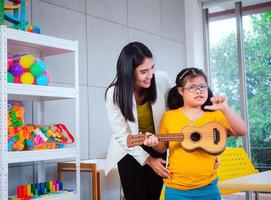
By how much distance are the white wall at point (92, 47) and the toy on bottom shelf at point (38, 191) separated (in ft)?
1.28

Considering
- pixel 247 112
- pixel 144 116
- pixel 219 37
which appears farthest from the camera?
pixel 219 37

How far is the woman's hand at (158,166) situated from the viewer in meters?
1.65

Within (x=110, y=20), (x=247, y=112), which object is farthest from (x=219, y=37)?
(x=110, y=20)

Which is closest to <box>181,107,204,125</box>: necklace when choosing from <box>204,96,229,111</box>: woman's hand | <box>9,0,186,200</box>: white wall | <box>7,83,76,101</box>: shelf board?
<box>204,96,229,111</box>: woman's hand

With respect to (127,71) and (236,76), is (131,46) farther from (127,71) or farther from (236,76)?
(236,76)

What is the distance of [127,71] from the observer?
1752 millimetres

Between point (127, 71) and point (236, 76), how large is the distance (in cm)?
344

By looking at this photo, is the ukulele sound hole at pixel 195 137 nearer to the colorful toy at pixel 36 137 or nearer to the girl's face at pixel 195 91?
the girl's face at pixel 195 91

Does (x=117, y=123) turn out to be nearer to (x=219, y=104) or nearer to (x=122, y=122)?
(x=122, y=122)

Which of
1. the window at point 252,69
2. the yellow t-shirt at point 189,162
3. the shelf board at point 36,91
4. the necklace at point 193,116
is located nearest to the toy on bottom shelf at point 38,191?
the shelf board at point 36,91

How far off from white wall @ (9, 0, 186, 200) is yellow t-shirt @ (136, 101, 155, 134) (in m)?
1.24

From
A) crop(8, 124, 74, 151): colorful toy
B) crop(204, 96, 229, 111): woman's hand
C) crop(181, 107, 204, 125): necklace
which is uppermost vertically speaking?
crop(204, 96, 229, 111): woman's hand

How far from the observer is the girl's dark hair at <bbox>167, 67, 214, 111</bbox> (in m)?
1.71

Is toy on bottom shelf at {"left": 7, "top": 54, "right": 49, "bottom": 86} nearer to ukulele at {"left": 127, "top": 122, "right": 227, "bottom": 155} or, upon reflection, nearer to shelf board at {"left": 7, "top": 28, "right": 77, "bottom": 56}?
shelf board at {"left": 7, "top": 28, "right": 77, "bottom": 56}
